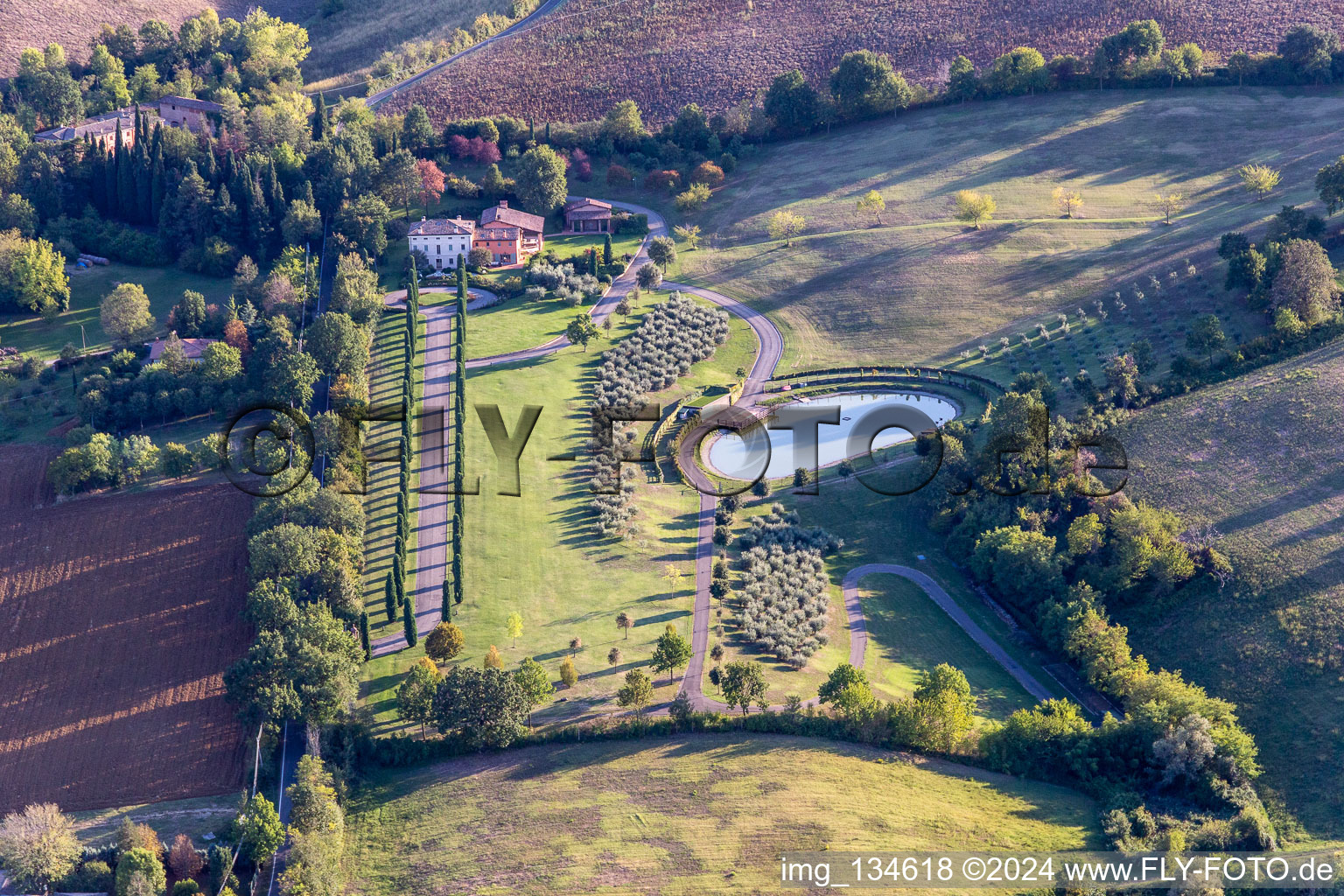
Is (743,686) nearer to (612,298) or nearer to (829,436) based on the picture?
(829,436)

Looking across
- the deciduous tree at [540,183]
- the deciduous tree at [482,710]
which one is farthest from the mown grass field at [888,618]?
the deciduous tree at [540,183]

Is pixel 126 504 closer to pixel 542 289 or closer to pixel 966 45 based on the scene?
pixel 542 289

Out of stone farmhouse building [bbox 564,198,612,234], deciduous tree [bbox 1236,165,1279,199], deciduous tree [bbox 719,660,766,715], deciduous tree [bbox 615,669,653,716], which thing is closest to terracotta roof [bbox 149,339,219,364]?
stone farmhouse building [bbox 564,198,612,234]

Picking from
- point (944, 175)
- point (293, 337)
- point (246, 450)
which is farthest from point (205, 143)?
point (944, 175)

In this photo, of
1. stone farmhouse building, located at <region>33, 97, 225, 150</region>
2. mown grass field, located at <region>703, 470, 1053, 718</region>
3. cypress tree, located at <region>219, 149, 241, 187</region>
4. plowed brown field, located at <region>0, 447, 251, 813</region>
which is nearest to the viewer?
plowed brown field, located at <region>0, 447, 251, 813</region>

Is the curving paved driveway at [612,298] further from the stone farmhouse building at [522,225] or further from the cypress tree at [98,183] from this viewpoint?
the cypress tree at [98,183]

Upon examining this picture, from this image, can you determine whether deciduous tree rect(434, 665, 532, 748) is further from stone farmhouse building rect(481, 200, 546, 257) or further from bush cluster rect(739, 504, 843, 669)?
stone farmhouse building rect(481, 200, 546, 257)

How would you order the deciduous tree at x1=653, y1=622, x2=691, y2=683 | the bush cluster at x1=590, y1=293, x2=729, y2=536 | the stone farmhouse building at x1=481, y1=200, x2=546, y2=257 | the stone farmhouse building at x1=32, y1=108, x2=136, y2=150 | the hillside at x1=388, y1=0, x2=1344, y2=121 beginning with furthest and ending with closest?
1. the hillside at x1=388, y1=0, x2=1344, y2=121
2. the stone farmhouse building at x1=32, y1=108, x2=136, y2=150
3. the stone farmhouse building at x1=481, y1=200, x2=546, y2=257
4. the bush cluster at x1=590, y1=293, x2=729, y2=536
5. the deciduous tree at x1=653, y1=622, x2=691, y2=683
